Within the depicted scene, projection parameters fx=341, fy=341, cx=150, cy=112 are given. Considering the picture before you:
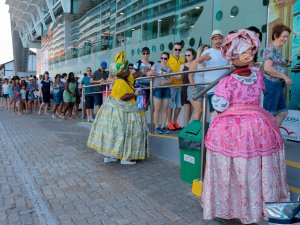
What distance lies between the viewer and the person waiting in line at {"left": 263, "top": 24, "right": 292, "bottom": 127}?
380 cm

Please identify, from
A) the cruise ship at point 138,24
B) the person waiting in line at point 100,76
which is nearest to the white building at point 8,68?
the cruise ship at point 138,24

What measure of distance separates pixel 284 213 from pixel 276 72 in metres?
2.10

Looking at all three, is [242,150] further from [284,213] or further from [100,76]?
[100,76]

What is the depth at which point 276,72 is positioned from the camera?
12.3 ft

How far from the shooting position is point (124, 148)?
509 centimetres

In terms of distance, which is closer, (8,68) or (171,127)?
(171,127)

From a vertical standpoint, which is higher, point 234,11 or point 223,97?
point 234,11

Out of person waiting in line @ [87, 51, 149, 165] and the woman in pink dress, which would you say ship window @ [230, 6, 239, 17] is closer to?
person waiting in line @ [87, 51, 149, 165]

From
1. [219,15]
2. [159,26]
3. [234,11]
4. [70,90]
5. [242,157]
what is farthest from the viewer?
[70,90]

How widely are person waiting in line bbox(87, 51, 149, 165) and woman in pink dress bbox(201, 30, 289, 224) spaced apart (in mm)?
2250

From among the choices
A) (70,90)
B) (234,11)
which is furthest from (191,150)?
(70,90)

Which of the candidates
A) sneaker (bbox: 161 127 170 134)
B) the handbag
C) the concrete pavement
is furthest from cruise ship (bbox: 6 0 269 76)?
the handbag

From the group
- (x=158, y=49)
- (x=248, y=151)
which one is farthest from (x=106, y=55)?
(x=248, y=151)

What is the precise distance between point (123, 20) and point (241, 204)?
12487mm
